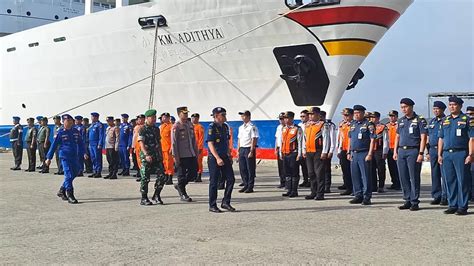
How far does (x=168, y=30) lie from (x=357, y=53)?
5.00 m

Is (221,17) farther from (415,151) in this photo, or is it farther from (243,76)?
(415,151)

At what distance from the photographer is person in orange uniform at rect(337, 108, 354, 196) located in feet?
29.0

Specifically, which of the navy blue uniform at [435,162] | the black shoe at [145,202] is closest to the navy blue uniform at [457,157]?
the navy blue uniform at [435,162]

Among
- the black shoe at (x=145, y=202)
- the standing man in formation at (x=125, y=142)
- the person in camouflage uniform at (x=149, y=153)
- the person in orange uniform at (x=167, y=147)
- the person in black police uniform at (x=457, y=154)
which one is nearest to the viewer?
the person in black police uniform at (x=457, y=154)

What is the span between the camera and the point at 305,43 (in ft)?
40.1

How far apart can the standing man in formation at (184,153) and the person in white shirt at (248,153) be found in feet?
4.25

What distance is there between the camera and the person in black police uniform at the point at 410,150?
6797 mm

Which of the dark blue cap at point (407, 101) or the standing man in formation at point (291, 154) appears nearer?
the dark blue cap at point (407, 101)

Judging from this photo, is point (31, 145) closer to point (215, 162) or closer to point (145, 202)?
point (145, 202)

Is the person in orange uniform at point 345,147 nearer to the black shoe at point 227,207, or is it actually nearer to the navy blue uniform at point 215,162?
the black shoe at point 227,207

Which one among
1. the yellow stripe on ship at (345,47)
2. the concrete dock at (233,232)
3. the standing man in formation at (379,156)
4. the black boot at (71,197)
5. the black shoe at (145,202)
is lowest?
the concrete dock at (233,232)

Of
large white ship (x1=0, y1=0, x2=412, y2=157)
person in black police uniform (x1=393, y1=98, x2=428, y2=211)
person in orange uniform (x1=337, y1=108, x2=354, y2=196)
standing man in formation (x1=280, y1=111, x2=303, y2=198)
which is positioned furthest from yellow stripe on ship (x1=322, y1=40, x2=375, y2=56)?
person in black police uniform (x1=393, y1=98, x2=428, y2=211)

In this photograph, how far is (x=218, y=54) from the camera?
519 inches

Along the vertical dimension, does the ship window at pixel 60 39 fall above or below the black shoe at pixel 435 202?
above
